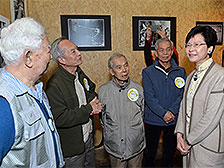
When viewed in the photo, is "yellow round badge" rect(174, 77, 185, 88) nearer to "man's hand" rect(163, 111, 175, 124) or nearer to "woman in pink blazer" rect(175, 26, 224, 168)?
"man's hand" rect(163, 111, 175, 124)

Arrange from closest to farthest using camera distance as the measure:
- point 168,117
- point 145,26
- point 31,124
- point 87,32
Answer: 1. point 31,124
2. point 168,117
3. point 87,32
4. point 145,26

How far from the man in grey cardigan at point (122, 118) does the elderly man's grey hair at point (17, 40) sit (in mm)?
1180

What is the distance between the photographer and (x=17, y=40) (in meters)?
1.01

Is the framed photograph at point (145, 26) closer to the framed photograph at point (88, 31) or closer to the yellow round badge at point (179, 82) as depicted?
the framed photograph at point (88, 31)

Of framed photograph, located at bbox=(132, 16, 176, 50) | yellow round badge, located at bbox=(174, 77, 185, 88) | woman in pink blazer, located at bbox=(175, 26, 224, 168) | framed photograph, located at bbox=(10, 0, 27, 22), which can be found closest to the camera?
woman in pink blazer, located at bbox=(175, 26, 224, 168)

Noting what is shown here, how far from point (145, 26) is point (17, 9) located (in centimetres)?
204

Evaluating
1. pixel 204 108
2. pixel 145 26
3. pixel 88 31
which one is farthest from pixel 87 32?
pixel 204 108

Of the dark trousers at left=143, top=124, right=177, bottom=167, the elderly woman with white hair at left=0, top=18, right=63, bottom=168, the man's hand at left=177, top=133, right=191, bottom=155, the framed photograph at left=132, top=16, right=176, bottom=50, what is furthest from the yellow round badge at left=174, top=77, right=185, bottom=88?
the elderly woman with white hair at left=0, top=18, right=63, bottom=168

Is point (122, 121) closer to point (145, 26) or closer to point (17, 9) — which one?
point (17, 9)

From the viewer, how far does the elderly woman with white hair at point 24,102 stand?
93 centimetres

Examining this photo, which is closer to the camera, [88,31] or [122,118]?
[122,118]

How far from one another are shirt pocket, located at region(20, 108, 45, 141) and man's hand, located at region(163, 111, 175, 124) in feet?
5.43

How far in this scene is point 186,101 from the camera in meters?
1.85

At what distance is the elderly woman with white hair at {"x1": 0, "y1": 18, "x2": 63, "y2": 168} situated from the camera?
0.93 meters
